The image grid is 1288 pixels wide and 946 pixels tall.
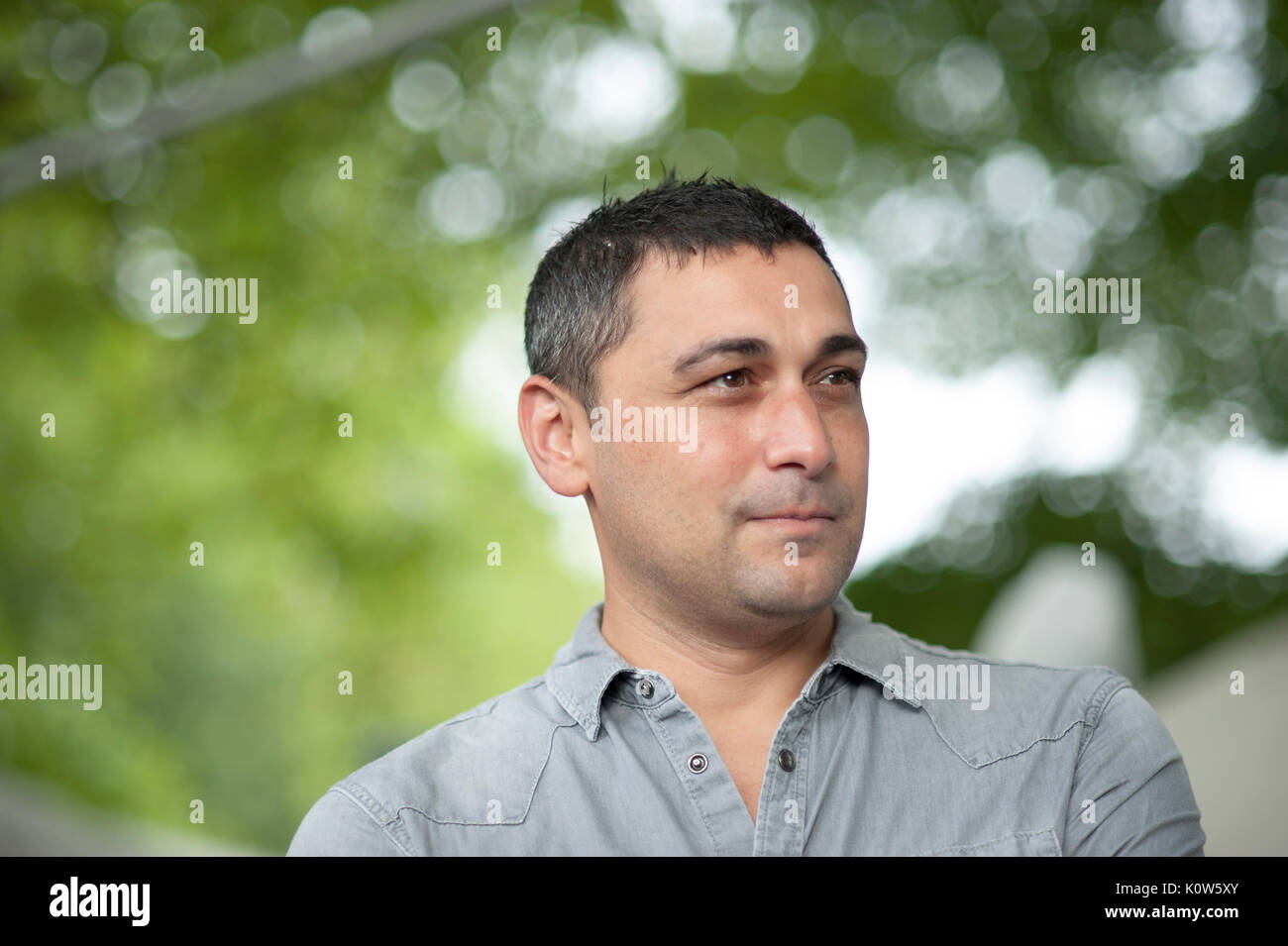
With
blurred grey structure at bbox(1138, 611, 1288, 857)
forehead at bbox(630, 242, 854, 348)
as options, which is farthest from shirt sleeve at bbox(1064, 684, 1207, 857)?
blurred grey structure at bbox(1138, 611, 1288, 857)

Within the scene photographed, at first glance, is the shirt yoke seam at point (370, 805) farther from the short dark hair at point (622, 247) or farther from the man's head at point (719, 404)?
the short dark hair at point (622, 247)

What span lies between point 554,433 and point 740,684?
0.62 meters

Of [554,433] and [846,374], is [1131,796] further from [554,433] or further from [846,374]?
[554,433]

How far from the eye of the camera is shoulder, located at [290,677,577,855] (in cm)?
191

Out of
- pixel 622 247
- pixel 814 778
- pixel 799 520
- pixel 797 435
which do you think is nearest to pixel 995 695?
pixel 814 778

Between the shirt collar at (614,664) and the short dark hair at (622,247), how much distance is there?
0.49 m

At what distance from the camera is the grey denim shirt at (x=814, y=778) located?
1.94 metres

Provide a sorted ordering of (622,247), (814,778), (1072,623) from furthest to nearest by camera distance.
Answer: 1. (1072,623)
2. (622,247)
3. (814,778)

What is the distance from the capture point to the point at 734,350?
2.03 m

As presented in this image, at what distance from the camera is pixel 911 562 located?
9383mm

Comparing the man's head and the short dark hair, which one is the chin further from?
the short dark hair

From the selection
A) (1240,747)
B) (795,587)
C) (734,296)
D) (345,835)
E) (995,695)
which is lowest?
(1240,747)

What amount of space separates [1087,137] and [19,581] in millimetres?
8794
